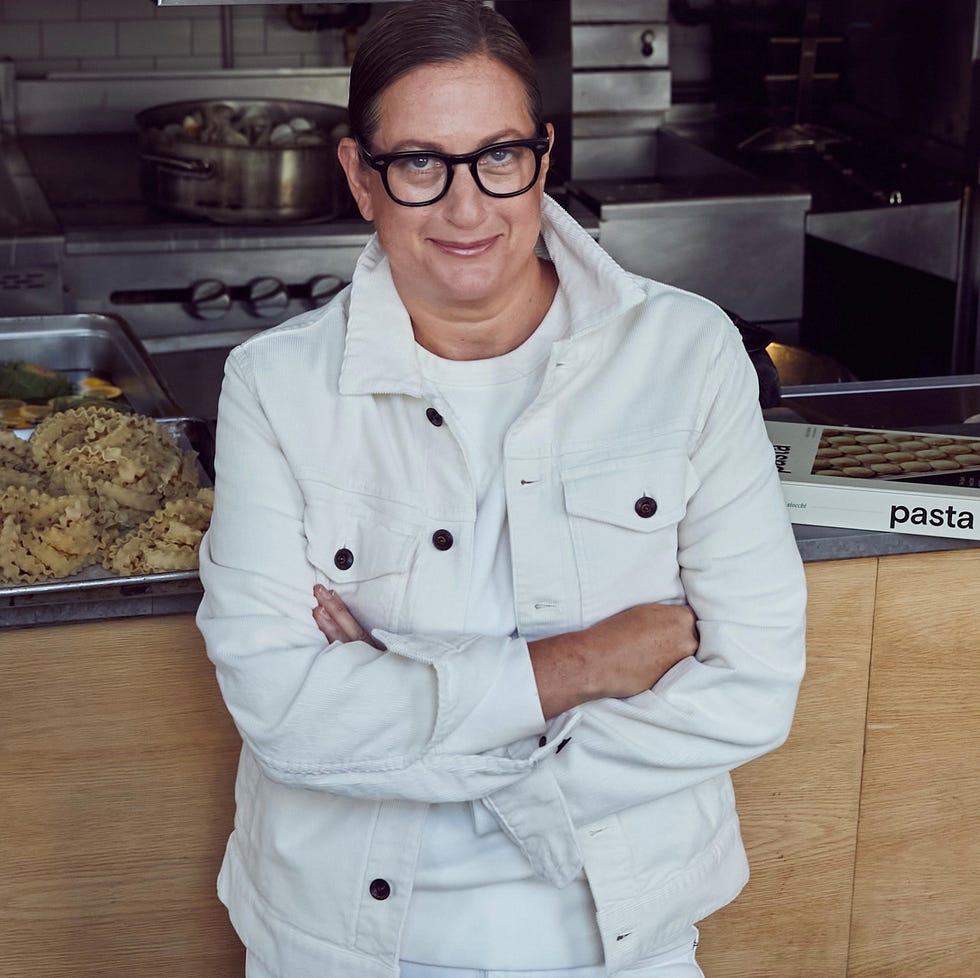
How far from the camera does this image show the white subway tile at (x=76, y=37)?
4.89 meters

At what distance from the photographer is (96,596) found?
6.51 ft

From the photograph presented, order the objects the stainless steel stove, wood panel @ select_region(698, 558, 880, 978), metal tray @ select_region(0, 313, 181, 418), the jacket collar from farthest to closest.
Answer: the stainless steel stove < metal tray @ select_region(0, 313, 181, 418) < wood panel @ select_region(698, 558, 880, 978) < the jacket collar

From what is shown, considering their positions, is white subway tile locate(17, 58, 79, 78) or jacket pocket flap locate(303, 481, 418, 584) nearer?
jacket pocket flap locate(303, 481, 418, 584)

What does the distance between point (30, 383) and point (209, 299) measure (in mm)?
1067

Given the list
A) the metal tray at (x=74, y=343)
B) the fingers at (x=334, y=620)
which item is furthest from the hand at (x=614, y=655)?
the metal tray at (x=74, y=343)

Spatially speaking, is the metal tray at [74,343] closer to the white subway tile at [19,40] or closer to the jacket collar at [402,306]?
the jacket collar at [402,306]

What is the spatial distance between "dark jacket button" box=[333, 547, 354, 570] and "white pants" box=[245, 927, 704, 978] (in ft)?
1.54

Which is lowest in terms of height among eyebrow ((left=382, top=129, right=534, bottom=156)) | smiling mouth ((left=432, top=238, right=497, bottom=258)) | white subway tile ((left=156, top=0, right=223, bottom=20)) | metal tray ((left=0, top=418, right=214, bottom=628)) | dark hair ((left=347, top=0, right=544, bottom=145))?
metal tray ((left=0, top=418, right=214, bottom=628))

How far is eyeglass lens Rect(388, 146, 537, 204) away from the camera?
1654 mm

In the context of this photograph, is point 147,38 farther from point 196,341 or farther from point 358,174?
point 358,174

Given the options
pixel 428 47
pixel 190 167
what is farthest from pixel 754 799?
pixel 190 167

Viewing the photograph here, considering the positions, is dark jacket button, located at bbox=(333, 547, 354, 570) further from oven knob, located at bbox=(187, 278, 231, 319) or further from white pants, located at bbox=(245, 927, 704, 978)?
oven knob, located at bbox=(187, 278, 231, 319)

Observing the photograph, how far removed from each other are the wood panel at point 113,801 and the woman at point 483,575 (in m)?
0.30

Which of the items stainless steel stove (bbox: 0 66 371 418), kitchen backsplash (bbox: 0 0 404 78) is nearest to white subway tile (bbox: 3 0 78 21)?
kitchen backsplash (bbox: 0 0 404 78)
